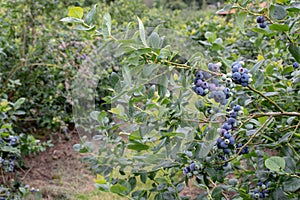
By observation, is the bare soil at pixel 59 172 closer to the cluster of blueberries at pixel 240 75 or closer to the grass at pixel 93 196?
the grass at pixel 93 196

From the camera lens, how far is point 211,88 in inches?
55.9

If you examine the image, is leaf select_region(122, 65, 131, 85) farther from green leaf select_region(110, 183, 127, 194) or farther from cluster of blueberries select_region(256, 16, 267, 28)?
cluster of blueberries select_region(256, 16, 267, 28)

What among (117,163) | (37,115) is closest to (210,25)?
(37,115)

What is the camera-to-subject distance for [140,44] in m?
1.25

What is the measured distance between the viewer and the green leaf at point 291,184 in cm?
146

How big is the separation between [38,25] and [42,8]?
0.17m

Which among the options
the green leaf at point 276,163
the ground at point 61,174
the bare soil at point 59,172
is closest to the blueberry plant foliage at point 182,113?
the green leaf at point 276,163

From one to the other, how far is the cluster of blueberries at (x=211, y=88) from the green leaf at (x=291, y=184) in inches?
14.4

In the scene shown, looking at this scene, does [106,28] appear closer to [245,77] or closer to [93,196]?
[245,77]

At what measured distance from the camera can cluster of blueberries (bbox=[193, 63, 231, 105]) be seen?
134 centimetres

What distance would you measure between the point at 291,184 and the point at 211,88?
0.44 meters

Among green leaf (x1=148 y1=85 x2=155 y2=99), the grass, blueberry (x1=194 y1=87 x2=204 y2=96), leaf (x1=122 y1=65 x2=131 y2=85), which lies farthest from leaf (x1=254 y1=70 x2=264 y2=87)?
the grass

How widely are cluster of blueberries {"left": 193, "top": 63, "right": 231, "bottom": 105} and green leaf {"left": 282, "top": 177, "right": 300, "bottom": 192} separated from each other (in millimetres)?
366

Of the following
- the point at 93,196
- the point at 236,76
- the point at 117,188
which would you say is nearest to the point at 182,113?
the point at 236,76
